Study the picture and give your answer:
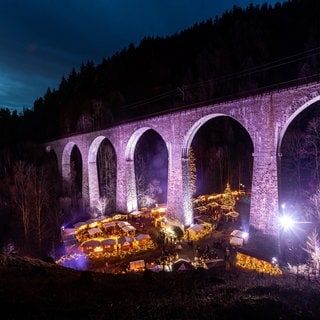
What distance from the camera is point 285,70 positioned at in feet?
119

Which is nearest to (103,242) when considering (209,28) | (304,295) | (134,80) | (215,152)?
(304,295)

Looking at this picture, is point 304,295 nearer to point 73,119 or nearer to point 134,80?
point 73,119

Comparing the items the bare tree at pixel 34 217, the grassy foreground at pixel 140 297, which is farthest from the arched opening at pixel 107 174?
the grassy foreground at pixel 140 297

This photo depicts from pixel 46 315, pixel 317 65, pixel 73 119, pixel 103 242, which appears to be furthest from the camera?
pixel 73 119

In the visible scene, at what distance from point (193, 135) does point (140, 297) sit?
45.4ft

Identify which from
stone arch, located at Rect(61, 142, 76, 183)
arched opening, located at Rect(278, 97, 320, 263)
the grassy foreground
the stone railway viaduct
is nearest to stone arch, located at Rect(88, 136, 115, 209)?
the stone railway viaduct

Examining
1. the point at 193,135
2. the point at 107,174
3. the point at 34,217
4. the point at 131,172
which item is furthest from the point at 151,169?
the point at 193,135

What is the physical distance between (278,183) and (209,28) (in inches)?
1970

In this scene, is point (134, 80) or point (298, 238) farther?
point (134, 80)

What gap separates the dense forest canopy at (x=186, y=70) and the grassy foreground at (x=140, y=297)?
65.5ft

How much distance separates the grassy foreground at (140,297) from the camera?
20.8ft

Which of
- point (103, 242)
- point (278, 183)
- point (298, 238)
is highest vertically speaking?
point (278, 183)

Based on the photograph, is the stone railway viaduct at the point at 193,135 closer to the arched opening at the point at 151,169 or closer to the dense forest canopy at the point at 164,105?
the dense forest canopy at the point at 164,105

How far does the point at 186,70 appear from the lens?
50500 millimetres
